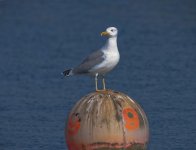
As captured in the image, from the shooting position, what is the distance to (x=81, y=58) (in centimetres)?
4206

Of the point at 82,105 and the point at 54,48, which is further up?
the point at 54,48

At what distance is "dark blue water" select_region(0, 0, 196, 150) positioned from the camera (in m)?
31.0

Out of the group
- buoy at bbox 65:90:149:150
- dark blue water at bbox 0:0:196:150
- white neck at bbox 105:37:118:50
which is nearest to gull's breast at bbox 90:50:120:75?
white neck at bbox 105:37:118:50

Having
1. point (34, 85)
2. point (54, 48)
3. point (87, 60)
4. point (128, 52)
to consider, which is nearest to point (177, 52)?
point (128, 52)

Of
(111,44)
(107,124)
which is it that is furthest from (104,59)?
(107,124)

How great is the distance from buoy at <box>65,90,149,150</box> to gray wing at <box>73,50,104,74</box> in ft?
2.62

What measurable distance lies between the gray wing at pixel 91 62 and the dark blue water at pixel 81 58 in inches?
165

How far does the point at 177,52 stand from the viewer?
4406cm

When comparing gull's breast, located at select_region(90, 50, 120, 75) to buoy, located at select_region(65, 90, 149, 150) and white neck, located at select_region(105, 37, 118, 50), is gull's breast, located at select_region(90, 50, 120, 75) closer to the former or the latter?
white neck, located at select_region(105, 37, 118, 50)

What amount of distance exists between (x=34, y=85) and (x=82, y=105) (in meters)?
14.2

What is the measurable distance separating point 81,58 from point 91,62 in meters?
17.6

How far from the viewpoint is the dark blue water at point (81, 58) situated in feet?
102

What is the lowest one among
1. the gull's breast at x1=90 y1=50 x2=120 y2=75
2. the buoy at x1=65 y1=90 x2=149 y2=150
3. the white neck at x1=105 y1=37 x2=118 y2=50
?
the buoy at x1=65 y1=90 x2=149 y2=150

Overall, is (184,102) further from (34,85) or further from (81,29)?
(81,29)
